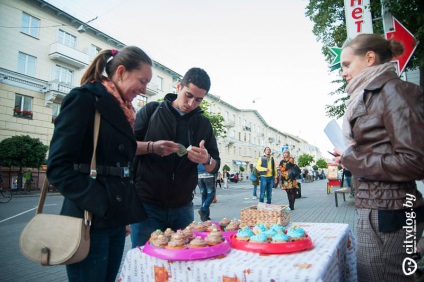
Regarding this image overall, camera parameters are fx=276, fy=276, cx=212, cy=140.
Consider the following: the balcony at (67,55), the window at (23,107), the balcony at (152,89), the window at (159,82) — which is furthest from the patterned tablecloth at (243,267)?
the window at (159,82)

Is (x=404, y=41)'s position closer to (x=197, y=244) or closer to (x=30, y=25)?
(x=197, y=244)

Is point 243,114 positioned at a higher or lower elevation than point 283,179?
higher

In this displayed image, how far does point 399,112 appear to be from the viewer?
52.9 inches

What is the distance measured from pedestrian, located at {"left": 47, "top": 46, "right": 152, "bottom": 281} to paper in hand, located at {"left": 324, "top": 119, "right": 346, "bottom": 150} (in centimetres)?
125

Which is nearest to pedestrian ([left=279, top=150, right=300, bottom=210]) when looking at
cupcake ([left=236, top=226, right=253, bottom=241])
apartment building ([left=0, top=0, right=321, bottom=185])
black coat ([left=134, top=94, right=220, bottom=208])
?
black coat ([left=134, top=94, right=220, bottom=208])

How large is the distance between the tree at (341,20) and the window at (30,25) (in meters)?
20.2

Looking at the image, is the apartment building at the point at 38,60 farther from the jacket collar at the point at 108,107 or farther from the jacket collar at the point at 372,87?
the jacket collar at the point at 372,87

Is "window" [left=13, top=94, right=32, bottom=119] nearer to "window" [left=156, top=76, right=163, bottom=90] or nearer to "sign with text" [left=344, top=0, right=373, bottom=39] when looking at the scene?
"window" [left=156, top=76, right=163, bottom=90]

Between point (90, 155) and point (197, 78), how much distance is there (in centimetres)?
119

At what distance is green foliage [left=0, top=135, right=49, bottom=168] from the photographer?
16.4 metres

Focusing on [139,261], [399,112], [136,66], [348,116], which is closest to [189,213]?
[139,261]

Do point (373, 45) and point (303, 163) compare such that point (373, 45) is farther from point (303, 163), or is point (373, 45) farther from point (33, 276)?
point (303, 163)

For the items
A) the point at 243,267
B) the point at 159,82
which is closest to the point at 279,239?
the point at 243,267

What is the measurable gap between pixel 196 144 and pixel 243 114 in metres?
54.7
